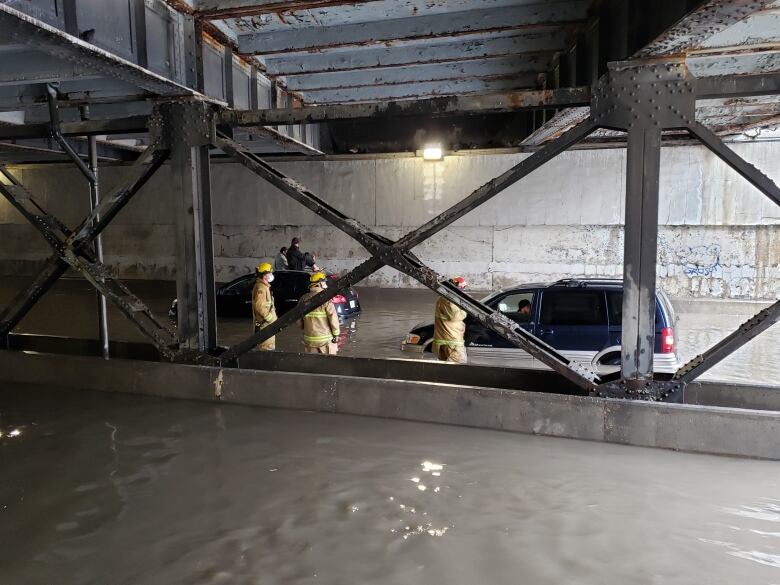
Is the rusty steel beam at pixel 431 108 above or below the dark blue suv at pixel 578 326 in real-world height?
above

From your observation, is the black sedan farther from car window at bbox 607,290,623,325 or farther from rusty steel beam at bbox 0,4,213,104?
rusty steel beam at bbox 0,4,213,104

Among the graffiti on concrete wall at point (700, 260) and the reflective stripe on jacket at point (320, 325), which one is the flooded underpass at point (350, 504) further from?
the graffiti on concrete wall at point (700, 260)

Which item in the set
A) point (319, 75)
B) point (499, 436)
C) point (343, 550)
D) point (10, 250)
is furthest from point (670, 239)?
point (10, 250)

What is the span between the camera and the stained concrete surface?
31.9 ft

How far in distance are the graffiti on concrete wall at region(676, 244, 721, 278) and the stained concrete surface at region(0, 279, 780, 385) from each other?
0.94 m

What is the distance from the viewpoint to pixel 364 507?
439 centimetres

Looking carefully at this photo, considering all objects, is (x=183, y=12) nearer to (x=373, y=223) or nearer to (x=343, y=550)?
(x=343, y=550)

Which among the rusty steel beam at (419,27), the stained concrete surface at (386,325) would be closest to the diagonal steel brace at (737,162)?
the rusty steel beam at (419,27)

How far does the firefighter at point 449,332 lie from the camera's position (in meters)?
7.84

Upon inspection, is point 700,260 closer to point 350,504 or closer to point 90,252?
point 350,504

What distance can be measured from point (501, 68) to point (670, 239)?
32.3 ft

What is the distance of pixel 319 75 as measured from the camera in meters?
9.27

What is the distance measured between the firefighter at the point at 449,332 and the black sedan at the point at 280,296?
5129 mm

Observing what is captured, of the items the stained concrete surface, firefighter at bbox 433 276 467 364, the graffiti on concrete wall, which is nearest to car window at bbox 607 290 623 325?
the stained concrete surface
